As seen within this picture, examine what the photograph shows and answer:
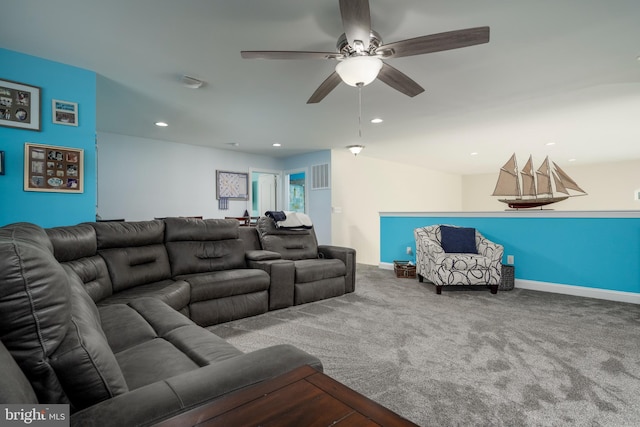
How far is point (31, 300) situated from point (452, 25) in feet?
9.48

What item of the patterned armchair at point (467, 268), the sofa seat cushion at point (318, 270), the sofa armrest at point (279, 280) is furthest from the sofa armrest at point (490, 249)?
the sofa armrest at point (279, 280)

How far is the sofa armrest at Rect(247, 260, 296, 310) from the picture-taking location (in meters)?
3.17

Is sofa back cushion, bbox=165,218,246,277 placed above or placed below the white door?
below

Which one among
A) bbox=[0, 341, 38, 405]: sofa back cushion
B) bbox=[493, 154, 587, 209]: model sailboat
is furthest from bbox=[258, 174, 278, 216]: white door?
bbox=[0, 341, 38, 405]: sofa back cushion

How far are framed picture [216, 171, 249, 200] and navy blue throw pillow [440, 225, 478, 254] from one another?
4548 mm

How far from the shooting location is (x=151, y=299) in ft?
6.94

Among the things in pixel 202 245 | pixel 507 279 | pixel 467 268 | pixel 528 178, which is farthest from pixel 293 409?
pixel 528 178

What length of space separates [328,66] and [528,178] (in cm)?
461

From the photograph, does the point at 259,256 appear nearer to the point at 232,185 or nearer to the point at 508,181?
the point at 232,185

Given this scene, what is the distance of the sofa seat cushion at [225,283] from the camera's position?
106 inches

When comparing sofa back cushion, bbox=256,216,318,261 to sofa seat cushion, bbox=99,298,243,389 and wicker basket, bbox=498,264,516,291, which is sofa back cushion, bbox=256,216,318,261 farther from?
wicker basket, bbox=498,264,516,291

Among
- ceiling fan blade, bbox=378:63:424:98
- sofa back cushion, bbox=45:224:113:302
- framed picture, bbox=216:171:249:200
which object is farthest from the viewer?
framed picture, bbox=216:171:249:200

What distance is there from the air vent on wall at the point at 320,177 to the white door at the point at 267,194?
1282 millimetres

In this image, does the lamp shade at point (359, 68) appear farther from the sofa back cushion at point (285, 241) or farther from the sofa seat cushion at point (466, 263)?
the sofa seat cushion at point (466, 263)
